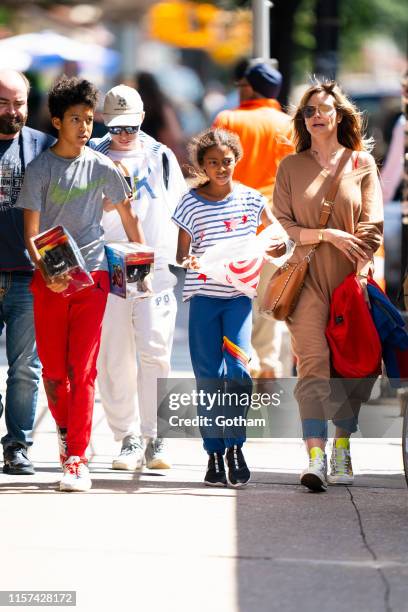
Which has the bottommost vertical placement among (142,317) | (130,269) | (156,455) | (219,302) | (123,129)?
(156,455)

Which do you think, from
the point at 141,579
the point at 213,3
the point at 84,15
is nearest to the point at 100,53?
the point at 213,3

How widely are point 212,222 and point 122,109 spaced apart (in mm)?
758

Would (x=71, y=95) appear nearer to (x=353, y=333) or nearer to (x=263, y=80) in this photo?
(x=353, y=333)

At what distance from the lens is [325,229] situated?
24.5ft

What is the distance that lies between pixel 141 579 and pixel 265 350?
420 centimetres

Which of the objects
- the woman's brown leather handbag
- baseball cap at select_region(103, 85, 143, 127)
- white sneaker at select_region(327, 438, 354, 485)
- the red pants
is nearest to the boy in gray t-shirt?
the red pants

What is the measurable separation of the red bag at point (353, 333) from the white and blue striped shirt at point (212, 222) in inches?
19.5

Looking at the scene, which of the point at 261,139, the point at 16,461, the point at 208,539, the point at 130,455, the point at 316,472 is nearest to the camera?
the point at 208,539

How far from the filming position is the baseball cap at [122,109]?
7.67 meters

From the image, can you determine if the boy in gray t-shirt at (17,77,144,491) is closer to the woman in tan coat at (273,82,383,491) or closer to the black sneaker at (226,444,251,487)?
the black sneaker at (226,444,251,487)

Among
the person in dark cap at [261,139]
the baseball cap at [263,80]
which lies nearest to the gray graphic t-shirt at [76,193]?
the person in dark cap at [261,139]

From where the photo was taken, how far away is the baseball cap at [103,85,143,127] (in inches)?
302

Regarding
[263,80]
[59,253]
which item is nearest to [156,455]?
[59,253]

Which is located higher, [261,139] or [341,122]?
[341,122]
